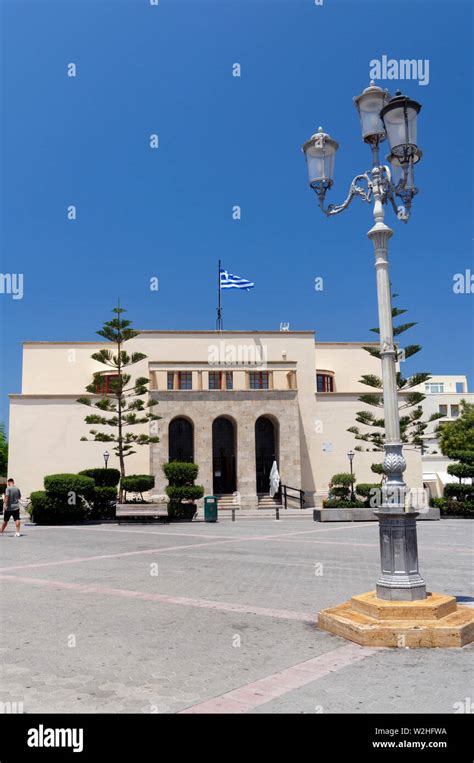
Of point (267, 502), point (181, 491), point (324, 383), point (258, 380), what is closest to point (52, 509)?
point (181, 491)

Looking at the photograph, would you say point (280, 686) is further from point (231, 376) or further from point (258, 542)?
point (231, 376)

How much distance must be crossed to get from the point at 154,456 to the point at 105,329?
8052 mm

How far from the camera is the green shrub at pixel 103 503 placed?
2416cm

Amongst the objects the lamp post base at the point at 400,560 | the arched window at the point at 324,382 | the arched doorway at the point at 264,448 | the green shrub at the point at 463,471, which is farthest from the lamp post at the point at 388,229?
the arched window at the point at 324,382

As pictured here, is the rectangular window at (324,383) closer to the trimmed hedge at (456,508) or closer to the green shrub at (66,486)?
the trimmed hedge at (456,508)

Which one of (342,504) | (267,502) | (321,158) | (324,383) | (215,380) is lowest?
(267,502)

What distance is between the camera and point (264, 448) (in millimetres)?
35000

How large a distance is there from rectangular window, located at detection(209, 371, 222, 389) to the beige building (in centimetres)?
6

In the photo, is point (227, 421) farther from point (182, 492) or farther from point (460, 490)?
point (460, 490)

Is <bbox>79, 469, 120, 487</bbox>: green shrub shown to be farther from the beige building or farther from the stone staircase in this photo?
the stone staircase

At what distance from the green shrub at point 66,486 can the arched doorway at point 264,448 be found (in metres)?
13.5

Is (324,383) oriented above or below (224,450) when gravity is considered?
above

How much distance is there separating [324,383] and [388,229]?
3223 cm
